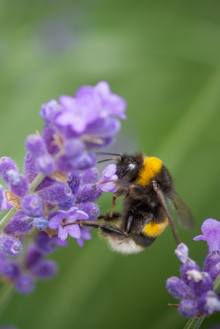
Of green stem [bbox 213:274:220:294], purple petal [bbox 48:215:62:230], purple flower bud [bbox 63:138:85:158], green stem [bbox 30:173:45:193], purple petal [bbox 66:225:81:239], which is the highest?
purple flower bud [bbox 63:138:85:158]

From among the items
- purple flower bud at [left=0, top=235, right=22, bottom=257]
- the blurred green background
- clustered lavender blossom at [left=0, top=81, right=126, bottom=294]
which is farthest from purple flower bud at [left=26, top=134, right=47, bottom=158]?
the blurred green background

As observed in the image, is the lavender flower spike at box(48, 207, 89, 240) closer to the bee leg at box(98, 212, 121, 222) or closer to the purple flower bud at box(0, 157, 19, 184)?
the purple flower bud at box(0, 157, 19, 184)

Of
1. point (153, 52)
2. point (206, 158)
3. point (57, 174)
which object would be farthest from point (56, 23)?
point (57, 174)

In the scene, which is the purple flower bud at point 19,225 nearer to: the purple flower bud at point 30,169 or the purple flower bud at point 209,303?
the purple flower bud at point 30,169

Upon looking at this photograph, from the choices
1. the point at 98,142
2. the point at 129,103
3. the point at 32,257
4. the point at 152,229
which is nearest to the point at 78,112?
the point at 98,142

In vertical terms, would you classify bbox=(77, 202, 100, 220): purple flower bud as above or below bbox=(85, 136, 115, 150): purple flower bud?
below

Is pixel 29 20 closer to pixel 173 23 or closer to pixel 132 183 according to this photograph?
pixel 173 23

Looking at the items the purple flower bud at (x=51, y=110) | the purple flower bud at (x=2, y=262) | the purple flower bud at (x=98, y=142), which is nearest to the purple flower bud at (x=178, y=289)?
the purple flower bud at (x=98, y=142)
